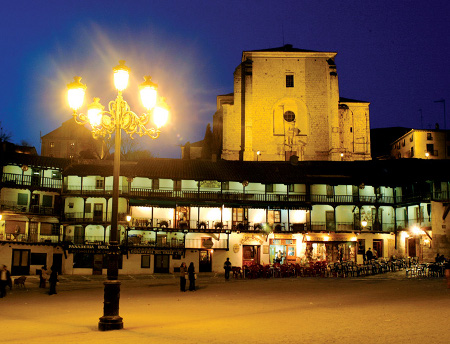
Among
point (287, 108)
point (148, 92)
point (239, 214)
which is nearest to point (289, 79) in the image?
point (287, 108)

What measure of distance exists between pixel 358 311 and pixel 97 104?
8.88m

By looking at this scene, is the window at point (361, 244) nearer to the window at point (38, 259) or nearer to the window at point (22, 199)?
the window at point (38, 259)

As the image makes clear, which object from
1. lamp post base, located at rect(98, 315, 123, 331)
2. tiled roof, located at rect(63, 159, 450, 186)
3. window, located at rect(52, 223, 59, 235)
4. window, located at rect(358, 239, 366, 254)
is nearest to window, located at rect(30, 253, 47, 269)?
window, located at rect(52, 223, 59, 235)

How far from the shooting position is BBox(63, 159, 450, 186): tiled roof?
4359 centimetres

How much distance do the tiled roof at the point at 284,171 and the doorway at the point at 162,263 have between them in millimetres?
6781

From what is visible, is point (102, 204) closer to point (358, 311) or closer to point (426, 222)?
point (426, 222)

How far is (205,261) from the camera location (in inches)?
1665

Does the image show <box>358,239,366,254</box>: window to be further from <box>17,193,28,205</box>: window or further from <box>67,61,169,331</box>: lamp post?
<box>67,61,169,331</box>: lamp post

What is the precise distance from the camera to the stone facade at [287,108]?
56.9 metres

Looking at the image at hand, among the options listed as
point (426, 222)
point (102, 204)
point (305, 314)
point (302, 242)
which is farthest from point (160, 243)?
point (305, 314)

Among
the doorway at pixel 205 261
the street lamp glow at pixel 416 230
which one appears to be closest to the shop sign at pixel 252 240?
the doorway at pixel 205 261

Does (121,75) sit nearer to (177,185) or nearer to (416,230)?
(177,185)

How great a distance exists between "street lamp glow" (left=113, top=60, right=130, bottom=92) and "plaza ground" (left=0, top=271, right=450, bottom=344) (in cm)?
544

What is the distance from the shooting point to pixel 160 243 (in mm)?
41750
